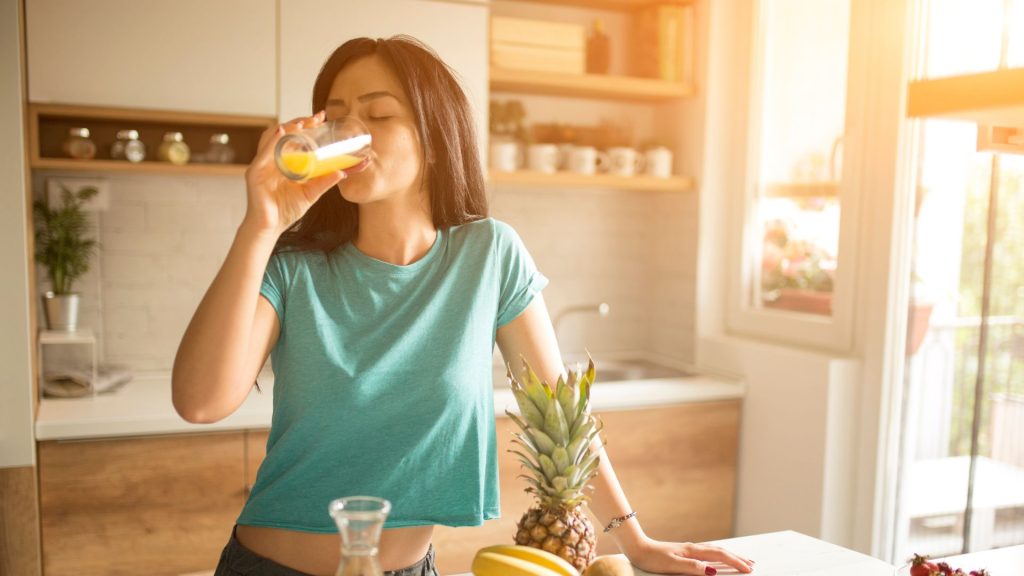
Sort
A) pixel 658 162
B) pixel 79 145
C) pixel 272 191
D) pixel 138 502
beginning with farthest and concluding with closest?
pixel 658 162 → pixel 79 145 → pixel 138 502 → pixel 272 191

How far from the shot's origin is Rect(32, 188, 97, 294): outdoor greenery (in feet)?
9.16

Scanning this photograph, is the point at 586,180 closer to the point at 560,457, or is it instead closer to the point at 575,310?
the point at 575,310

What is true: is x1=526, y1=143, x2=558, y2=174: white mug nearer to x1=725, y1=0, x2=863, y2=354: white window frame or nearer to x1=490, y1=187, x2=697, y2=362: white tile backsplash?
x1=490, y1=187, x2=697, y2=362: white tile backsplash

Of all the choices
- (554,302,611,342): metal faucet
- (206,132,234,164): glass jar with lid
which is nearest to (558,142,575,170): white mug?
(554,302,611,342): metal faucet

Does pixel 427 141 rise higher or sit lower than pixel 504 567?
higher

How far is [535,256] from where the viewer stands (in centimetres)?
358

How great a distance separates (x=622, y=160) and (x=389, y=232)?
2.10 metres

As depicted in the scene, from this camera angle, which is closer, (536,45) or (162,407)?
(162,407)

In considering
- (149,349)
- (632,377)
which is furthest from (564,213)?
(149,349)

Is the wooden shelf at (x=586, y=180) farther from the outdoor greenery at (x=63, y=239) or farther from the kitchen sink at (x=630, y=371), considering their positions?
the outdoor greenery at (x=63, y=239)

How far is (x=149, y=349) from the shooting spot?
309cm

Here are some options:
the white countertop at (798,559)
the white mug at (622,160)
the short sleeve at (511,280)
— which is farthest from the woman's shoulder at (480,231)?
the white mug at (622,160)

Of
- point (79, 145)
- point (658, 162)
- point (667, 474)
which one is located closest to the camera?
point (79, 145)

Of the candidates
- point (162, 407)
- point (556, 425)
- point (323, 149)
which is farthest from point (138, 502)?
point (556, 425)
